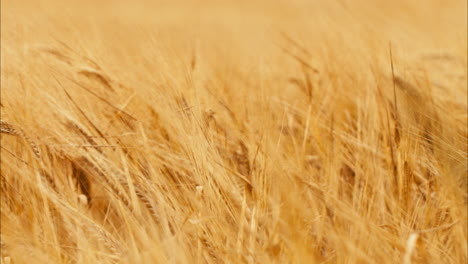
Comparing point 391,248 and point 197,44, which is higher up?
point 197,44

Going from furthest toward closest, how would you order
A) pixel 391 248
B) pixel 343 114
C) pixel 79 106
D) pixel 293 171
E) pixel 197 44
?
pixel 197 44
pixel 343 114
pixel 79 106
pixel 293 171
pixel 391 248

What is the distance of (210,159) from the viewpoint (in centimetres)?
62

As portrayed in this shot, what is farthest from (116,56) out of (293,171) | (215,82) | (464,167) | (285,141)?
(464,167)

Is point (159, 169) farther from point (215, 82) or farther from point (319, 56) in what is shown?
point (319, 56)

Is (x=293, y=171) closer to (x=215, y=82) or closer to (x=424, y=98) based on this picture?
(x=424, y=98)

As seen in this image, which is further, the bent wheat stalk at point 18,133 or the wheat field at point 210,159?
the bent wheat stalk at point 18,133

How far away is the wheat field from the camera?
0.56 m

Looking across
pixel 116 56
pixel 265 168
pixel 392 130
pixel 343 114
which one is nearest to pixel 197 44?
pixel 116 56

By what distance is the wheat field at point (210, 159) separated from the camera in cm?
56

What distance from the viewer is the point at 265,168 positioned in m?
0.59

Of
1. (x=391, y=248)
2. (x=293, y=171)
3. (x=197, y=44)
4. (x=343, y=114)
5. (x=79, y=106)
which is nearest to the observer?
(x=391, y=248)

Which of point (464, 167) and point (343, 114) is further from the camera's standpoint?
point (343, 114)

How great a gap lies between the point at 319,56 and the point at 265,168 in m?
0.67

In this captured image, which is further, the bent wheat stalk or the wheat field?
the bent wheat stalk
